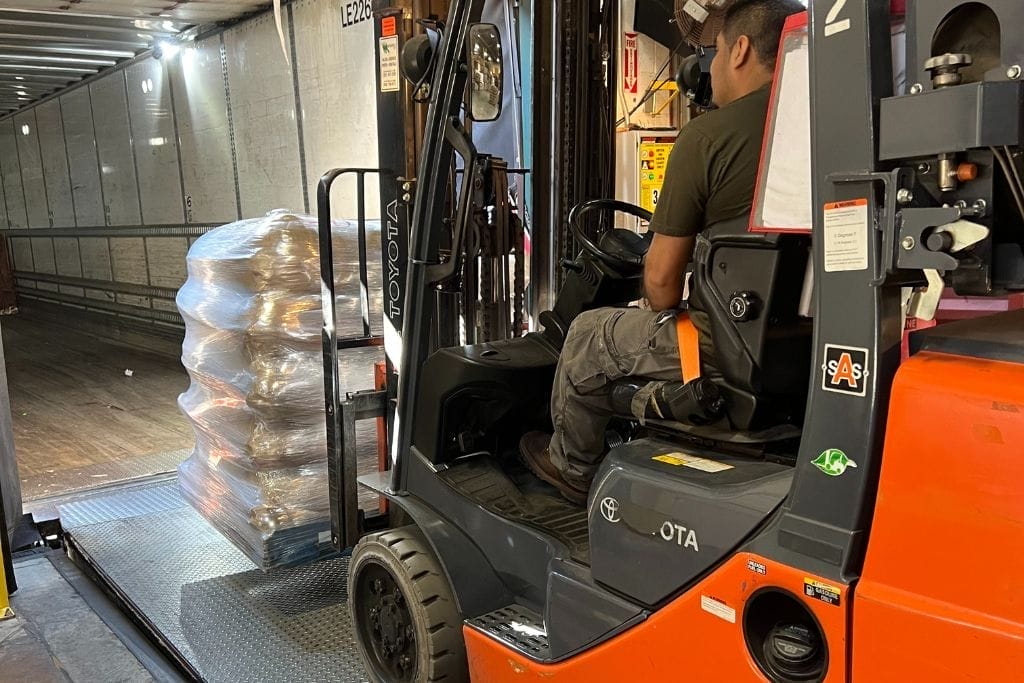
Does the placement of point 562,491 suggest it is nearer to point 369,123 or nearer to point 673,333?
point 673,333

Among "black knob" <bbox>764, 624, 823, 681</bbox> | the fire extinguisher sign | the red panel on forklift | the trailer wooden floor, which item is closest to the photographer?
the red panel on forklift

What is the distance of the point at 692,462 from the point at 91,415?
700 cm

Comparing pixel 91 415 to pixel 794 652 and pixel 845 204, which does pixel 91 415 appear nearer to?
pixel 794 652

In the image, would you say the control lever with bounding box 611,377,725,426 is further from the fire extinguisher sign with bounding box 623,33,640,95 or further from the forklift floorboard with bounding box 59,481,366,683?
the fire extinguisher sign with bounding box 623,33,640,95

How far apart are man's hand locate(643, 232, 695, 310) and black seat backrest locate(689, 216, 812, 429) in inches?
3.7

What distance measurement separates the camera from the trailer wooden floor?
5965 mm

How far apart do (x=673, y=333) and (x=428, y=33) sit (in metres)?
1.40

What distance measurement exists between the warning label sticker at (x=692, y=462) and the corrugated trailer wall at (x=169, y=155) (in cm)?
530

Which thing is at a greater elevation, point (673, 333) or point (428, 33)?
point (428, 33)

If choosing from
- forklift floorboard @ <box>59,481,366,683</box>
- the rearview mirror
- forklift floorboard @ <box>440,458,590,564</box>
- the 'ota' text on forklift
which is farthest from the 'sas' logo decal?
forklift floorboard @ <box>59,481,366,683</box>

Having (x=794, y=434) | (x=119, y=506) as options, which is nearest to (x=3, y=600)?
(x=119, y=506)

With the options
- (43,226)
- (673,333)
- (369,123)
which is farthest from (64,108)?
(673,333)

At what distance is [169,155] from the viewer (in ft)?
38.2

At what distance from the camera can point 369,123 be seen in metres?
7.00
